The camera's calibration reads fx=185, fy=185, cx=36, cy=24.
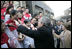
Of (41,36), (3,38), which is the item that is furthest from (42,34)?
(3,38)

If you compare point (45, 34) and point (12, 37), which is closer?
point (45, 34)

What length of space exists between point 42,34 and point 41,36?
0.14 feet

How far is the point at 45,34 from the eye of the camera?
351 centimetres

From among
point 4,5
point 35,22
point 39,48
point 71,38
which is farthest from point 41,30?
point 4,5

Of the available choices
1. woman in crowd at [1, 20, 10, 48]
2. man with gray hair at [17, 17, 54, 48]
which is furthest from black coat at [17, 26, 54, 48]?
woman in crowd at [1, 20, 10, 48]

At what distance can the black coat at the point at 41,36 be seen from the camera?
11.2 feet

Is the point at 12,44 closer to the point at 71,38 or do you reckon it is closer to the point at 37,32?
the point at 37,32

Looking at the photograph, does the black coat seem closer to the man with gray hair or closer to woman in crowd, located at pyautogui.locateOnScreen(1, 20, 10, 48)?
the man with gray hair

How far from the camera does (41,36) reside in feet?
11.3

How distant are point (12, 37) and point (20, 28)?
0.58m

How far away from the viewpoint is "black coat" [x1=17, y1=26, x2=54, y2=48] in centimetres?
341

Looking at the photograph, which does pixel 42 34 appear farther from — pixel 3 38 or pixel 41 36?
pixel 3 38

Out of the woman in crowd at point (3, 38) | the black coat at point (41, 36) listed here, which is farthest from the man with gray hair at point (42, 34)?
the woman in crowd at point (3, 38)

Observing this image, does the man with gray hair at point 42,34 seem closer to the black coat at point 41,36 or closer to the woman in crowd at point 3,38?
the black coat at point 41,36
